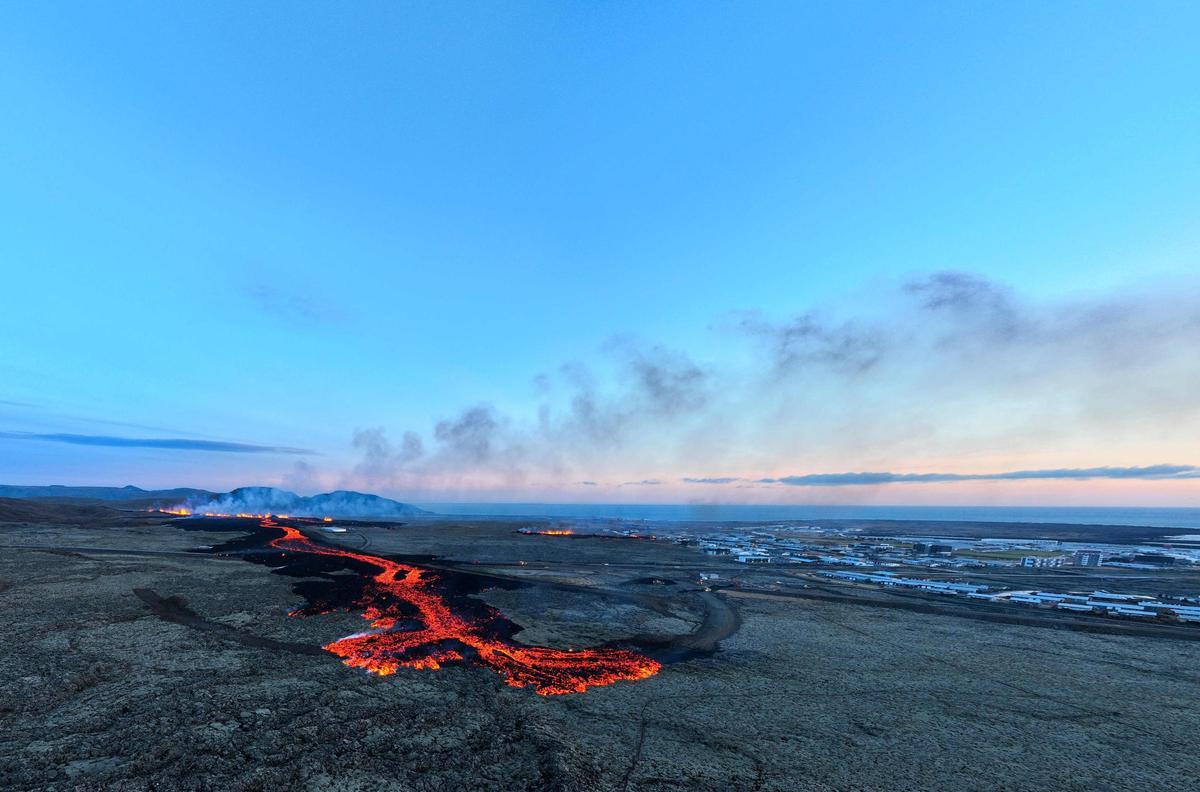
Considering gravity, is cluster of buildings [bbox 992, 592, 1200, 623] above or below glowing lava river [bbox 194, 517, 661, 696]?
below

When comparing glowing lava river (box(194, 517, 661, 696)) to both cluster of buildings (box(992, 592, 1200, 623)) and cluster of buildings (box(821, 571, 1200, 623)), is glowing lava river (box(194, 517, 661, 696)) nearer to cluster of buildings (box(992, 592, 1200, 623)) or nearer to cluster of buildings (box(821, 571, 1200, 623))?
cluster of buildings (box(821, 571, 1200, 623))

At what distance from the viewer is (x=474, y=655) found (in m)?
25.2

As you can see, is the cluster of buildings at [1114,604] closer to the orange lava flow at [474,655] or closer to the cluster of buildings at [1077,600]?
the cluster of buildings at [1077,600]

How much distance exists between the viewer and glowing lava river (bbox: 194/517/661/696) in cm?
2302

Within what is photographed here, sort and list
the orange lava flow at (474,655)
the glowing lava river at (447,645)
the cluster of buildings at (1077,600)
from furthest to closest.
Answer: the cluster of buildings at (1077,600)
the glowing lava river at (447,645)
the orange lava flow at (474,655)

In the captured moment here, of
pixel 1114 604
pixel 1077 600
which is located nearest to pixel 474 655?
pixel 1077 600

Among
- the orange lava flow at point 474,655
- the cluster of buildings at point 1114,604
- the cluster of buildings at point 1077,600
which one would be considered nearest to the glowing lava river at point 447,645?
the orange lava flow at point 474,655

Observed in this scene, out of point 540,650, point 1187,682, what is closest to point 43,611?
point 540,650

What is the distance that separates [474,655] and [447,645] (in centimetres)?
236

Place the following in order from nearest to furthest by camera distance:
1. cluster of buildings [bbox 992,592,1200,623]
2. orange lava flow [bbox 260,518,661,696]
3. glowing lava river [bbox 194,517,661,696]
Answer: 1. orange lava flow [bbox 260,518,661,696]
2. glowing lava river [bbox 194,517,661,696]
3. cluster of buildings [bbox 992,592,1200,623]

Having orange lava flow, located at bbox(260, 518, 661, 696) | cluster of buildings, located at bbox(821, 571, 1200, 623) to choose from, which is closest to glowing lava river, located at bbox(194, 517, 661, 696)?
orange lava flow, located at bbox(260, 518, 661, 696)

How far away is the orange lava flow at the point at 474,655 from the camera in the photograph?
22.6 meters

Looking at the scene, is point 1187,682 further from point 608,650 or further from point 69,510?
point 69,510

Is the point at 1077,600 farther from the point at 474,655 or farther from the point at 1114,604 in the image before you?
the point at 474,655
